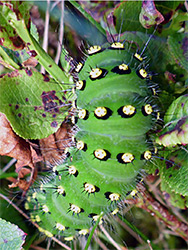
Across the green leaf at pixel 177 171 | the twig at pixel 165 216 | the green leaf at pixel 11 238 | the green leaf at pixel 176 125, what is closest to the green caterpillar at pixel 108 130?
the green leaf at pixel 176 125

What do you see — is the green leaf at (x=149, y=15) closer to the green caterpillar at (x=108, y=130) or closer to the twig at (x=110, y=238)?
the green caterpillar at (x=108, y=130)

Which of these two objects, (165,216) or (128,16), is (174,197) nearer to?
(165,216)

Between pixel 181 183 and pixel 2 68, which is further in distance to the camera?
pixel 2 68

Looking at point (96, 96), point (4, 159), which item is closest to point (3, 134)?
point (4, 159)

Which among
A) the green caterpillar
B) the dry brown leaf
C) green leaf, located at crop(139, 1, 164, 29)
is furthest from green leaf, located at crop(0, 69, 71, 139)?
green leaf, located at crop(139, 1, 164, 29)

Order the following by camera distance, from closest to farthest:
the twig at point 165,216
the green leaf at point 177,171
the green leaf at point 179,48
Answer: the green leaf at point 177,171 < the green leaf at point 179,48 < the twig at point 165,216

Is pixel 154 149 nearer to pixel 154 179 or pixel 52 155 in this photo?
pixel 154 179

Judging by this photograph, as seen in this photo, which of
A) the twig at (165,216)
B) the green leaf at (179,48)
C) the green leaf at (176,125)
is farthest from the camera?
the twig at (165,216)
